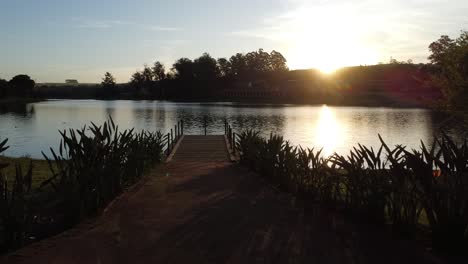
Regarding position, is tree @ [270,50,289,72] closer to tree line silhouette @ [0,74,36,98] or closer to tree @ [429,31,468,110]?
tree line silhouette @ [0,74,36,98]

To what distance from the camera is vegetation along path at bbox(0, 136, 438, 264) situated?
4820 mm

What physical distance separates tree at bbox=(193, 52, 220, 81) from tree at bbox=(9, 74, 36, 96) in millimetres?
49736

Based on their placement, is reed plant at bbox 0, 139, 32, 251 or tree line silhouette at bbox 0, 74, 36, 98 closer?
reed plant at bbox 0, 139, 32, 251

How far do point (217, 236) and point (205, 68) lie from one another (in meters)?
146

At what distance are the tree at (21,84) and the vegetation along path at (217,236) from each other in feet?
454

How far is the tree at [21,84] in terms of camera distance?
436 feet

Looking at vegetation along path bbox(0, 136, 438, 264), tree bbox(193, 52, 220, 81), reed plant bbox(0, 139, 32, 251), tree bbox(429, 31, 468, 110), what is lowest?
vegetation along path bbox(0, 136, 438, 264)

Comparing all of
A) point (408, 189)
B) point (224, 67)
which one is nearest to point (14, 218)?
point (408, 189)

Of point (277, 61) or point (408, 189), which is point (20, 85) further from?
point (408, 189)

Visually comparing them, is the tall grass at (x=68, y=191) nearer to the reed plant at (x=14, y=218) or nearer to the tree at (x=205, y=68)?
the reed plant at (x=14, y=218)

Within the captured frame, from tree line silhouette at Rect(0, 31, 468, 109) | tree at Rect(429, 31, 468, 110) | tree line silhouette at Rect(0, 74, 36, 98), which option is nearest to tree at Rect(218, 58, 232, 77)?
tree line silhouette at Rect(0, 31, 468, 109)

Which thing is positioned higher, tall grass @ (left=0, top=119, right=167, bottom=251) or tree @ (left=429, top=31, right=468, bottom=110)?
tree @ (left=429, top=31, right=468, bottom=110)

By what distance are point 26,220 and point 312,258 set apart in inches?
127

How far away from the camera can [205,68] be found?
149875 mm
